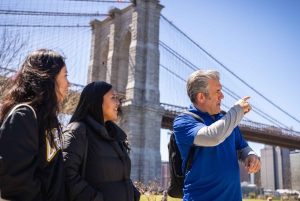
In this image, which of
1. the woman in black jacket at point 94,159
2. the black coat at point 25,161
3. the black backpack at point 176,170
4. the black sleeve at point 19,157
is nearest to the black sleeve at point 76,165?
the woman in black jacket at point 94,159

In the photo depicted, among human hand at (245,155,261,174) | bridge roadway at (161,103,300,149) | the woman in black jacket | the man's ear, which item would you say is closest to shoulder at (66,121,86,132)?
the woman in black jacket

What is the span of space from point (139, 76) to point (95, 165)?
19.1m

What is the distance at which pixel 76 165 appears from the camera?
211cm

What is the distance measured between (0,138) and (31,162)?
0.55ft

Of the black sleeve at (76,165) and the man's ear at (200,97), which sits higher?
the man's ear at (200,97)

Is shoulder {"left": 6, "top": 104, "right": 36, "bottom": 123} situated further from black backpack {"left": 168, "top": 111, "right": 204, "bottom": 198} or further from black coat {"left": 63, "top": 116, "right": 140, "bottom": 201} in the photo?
black backpack {"left": 168, "top": 111, "right": 204, "bottom": 198}

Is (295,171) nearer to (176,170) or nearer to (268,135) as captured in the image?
(268,135)

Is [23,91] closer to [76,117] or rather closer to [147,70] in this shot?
[76,117]

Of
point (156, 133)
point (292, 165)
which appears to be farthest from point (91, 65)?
point (292, 165)

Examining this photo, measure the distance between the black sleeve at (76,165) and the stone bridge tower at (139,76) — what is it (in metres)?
15.5

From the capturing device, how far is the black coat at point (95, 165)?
204 cm

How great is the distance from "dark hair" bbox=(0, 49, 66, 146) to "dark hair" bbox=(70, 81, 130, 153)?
70 centimetres

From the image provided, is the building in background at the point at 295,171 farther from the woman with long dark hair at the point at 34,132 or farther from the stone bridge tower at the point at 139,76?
the woman with long dark hair at the point at 34,132

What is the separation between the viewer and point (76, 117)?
2.49 m
